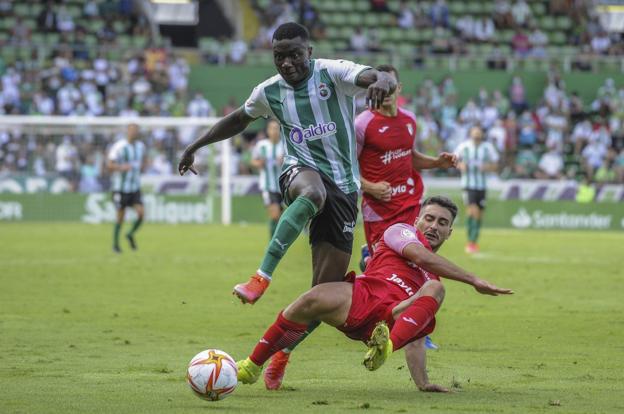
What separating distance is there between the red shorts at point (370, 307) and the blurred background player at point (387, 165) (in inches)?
119

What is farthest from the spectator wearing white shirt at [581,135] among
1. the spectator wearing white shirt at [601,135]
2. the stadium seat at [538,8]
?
the stadium seat at [538,8]

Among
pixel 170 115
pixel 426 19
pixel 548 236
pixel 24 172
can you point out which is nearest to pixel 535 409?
pixel 548 236

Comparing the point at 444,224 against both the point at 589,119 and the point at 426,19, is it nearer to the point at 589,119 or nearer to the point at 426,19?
the point at 589,119

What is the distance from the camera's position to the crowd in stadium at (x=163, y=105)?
34000mm

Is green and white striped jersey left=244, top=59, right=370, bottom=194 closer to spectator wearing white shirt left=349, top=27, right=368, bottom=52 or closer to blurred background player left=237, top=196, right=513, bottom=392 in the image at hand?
blurred background player left=237, top=196, right=513, bottom=392

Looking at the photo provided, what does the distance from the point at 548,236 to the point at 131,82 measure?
13.8 metres

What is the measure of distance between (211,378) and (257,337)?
3994 millimetres

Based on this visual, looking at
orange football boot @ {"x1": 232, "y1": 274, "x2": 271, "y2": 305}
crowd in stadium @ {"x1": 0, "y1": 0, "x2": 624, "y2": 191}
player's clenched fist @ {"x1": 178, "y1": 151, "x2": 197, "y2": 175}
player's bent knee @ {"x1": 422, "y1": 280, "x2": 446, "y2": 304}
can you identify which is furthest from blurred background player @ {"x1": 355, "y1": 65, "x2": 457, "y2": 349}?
crowd in stadium @ {"x1": 0, "y1": 0, "x2": 624, "y2": 191}

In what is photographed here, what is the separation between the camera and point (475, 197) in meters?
24.6

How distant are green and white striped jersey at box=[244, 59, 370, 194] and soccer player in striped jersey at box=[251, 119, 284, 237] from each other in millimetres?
15290

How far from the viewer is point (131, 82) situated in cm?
3647

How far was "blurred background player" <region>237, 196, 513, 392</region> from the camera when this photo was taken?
7.92 meters

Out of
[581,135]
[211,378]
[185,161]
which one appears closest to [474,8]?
[581,135]

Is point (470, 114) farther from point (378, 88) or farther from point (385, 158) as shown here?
point (378, 88)
